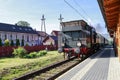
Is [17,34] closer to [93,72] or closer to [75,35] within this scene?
[75,35]

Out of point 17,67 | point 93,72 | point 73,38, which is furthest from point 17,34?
point 93,72

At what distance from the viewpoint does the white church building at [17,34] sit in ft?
209

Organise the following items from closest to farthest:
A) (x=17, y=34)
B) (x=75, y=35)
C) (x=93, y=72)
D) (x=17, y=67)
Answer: (x=93, y=72) → (x=17, y=67) → (x=75, y=35) → (x=17, y=34)

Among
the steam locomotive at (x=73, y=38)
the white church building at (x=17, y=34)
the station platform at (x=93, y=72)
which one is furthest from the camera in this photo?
the white church building at (x=17, y=34)

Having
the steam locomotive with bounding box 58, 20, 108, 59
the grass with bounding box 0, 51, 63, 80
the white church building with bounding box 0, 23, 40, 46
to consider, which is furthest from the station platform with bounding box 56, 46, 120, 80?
the white church building with bounding box 0, 23, 40, 46

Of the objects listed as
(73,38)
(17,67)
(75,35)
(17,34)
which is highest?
(17,34)

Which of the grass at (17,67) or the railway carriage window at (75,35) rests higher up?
the railway carriage window at (75,35)

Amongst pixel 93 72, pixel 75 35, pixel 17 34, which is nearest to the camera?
pixel 93 72

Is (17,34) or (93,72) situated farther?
(17,34)

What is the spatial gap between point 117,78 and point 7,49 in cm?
2466

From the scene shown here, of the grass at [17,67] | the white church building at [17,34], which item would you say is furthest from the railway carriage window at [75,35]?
the white church building at [17,34]

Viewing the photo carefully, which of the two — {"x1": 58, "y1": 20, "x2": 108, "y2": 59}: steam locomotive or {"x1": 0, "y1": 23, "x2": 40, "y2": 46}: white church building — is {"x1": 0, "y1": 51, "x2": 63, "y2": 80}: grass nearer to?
{"x1": 58, "y1": 20, "x2": 108, "y2": 59}: steam locomotive

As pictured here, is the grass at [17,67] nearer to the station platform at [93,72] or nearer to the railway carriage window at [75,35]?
the railway carriage window at [75,35]

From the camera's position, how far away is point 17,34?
70125 mm
